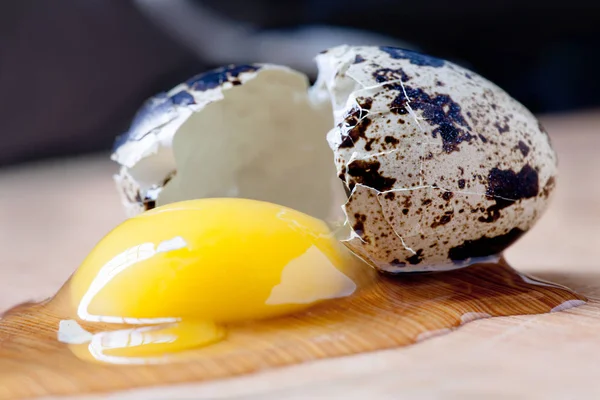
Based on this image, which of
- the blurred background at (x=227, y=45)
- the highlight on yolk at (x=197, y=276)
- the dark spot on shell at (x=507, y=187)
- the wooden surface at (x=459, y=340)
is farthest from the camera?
the blurred background at (x=227, y=45)

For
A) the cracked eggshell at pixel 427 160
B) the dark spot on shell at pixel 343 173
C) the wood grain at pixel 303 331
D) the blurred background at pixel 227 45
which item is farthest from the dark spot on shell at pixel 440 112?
the blurred background at pixel 227 45

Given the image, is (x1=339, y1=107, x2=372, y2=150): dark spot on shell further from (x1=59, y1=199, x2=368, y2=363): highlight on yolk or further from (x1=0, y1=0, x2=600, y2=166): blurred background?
(x1=0, y1=0, x2=600, y2=166): blurred background

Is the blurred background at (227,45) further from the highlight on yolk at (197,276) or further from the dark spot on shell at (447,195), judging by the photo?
the dark spot on shell at (447,195)

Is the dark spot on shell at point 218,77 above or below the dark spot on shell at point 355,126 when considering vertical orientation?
above

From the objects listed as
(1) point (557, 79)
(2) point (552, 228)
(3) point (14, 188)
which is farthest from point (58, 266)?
(1) point (557, 79)

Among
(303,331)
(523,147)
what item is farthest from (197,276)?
(523,147)

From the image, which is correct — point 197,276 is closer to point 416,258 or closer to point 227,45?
point 416,258
